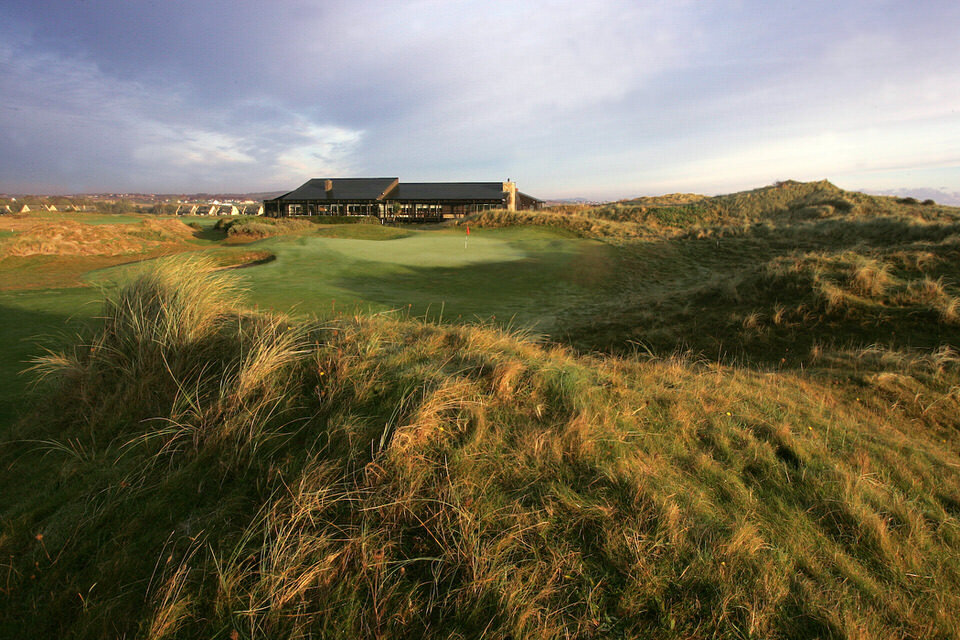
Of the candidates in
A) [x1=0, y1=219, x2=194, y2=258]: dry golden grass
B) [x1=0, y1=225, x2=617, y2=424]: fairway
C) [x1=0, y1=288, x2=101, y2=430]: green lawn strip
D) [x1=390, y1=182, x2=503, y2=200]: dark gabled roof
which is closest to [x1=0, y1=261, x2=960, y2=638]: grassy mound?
[x1=0, y1=288, x2=101, y2=430]: green lawn strip

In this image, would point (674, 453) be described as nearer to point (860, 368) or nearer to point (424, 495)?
point (424, 495)

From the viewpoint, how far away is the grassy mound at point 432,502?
1698 mm

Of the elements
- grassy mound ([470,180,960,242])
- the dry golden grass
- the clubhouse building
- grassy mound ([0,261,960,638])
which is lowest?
grassy mound ([0,261,960,638])

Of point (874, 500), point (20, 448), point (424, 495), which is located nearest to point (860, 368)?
point (874, 500)

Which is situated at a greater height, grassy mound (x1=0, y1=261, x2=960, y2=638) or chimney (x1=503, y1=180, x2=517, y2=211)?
chimney (x1=503, y1=180, x2=517, y2=211)

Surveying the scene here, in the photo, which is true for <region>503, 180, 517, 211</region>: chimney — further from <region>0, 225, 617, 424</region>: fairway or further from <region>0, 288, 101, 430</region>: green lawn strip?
<region>0, 288, 101, 430</region>: green lawn strip

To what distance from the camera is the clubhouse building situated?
45812 mm

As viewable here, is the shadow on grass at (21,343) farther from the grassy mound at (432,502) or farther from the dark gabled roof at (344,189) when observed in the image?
the dark gabled roof at (344,189)

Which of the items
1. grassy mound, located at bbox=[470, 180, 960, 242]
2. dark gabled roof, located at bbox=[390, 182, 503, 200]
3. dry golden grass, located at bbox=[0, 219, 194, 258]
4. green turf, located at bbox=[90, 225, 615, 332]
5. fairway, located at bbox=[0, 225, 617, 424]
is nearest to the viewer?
fairway, located at bbox=[0, 225, 617, 424]

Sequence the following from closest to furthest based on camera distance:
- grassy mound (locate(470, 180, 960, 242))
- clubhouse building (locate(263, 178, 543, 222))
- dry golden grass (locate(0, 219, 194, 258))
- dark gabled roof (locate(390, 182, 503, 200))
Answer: dry golden grass (locate(0, 219, 194, 258)), grassy mound (locate(470, 180, 960, 242)), clubhouse building (locate(263, 178, 543, 222)), dark gabled roof (locate(390, 182, 503, 200))

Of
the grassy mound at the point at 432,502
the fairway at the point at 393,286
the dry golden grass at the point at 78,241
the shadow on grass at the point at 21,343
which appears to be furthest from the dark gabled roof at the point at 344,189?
the grassy mound at the point at 432,502

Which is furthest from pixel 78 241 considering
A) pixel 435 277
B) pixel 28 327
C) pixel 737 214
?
pixel 737 214

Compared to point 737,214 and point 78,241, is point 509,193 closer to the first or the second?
point 737,214

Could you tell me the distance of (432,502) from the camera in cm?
213
